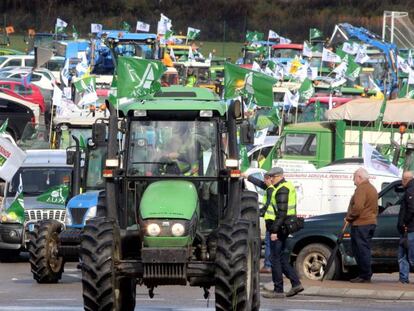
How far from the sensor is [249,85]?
29078 mm

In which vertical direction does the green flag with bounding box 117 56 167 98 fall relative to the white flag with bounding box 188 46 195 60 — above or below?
below

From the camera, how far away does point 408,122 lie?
115 ft

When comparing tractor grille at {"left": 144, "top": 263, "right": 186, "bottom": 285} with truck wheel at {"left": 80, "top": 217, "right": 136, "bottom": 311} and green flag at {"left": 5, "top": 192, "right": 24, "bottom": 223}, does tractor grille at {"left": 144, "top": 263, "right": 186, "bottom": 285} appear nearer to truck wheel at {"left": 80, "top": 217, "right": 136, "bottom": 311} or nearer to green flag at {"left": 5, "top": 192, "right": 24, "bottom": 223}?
truck wheel at {"left": 80, "top": 217, "right": 136, "bottom": 311}

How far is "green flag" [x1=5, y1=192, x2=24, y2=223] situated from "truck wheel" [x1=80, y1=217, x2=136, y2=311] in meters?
10.1

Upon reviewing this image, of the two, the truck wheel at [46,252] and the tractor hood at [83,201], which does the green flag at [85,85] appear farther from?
the truck wheel at [46,252]

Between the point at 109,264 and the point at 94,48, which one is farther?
the point at 94,48

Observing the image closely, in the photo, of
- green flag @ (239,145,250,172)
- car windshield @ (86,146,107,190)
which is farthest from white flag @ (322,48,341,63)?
car windshield @ (86,146,107,190)

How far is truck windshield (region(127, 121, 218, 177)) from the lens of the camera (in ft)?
51.5

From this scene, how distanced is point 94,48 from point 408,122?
2207 cm

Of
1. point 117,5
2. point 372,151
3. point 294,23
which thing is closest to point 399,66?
point 294,23

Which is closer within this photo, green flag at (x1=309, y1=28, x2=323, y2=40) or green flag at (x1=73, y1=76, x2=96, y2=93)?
green flag at (x1=73, y1=76, x2=96, y2=93)

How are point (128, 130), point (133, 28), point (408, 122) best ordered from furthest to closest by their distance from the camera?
point (133, 28), point (408, 122), point (128, 130)

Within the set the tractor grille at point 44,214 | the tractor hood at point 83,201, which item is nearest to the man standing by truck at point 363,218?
the tractor hood at point 83,201

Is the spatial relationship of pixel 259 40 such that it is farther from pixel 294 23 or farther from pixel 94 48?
pixel 94 48
